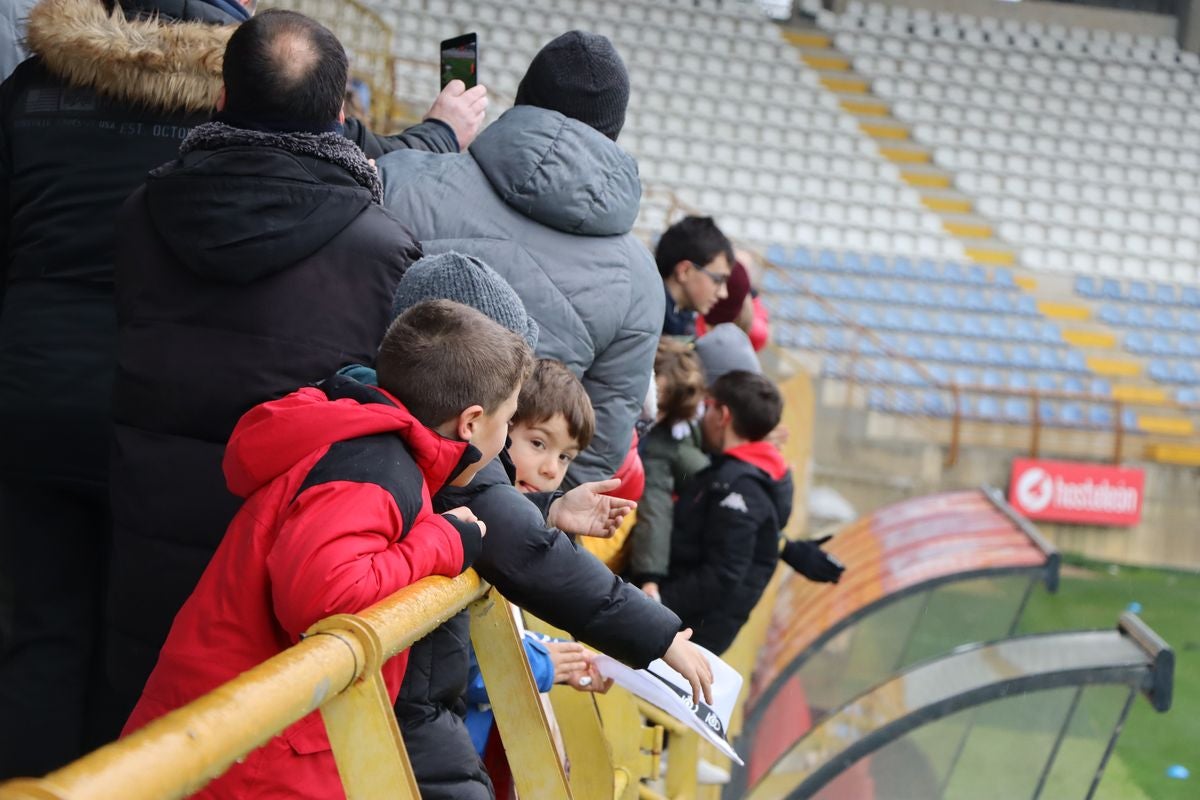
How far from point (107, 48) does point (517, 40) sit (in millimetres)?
13218

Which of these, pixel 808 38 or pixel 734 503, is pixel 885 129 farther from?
pixel 734 503

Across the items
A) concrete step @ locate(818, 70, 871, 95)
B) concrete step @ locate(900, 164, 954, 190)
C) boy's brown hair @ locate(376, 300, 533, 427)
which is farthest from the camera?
concrete step @ locate(818, 70, 871, 95)

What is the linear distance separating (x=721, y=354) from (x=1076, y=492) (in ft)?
29.1

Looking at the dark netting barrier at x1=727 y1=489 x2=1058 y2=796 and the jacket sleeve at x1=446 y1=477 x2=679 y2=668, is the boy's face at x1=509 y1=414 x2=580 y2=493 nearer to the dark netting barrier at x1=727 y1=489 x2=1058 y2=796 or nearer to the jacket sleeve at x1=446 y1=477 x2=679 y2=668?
the jacket sleeve at x1=446 y1=477 x2=679 y2=668

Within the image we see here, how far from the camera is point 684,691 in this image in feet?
5.42

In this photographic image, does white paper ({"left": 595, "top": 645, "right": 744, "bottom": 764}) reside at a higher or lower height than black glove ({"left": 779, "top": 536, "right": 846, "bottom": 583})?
higher

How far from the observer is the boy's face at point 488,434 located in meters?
1.40

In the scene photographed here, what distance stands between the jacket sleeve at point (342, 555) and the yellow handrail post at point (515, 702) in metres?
0.20

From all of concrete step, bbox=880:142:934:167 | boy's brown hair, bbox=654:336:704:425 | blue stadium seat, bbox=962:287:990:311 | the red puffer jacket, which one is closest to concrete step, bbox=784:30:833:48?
Result: concrete step, bbox=880:142:934:167

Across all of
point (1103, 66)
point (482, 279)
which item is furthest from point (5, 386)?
point (1103, 66)

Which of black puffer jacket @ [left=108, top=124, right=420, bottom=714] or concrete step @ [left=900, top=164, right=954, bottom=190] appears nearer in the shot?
black puffer jacket @ [left=108, top=124, right=420, bottom=714]

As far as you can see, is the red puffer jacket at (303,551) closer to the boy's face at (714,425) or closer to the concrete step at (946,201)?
the boy's face at (714,425)

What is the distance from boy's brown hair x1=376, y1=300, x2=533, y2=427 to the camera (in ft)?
4.47

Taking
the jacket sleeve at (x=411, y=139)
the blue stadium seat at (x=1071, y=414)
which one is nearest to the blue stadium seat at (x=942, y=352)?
the blue stadium seat at (x=1071, y=414)
